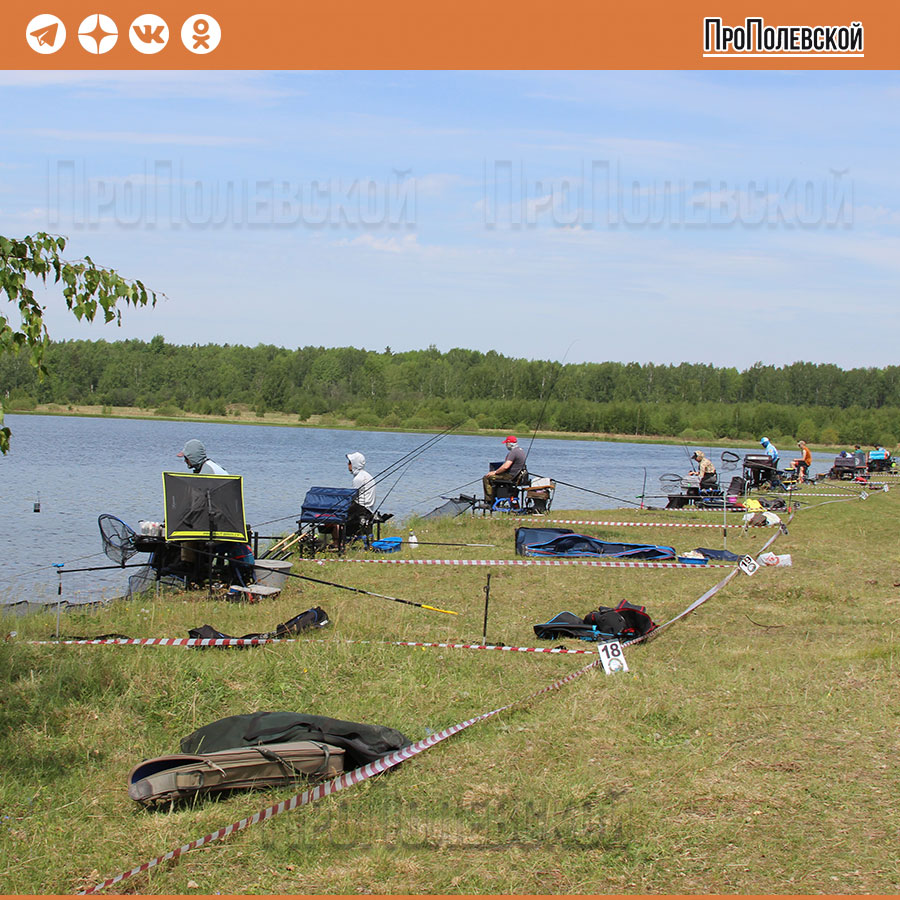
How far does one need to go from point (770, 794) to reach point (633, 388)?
340 ft

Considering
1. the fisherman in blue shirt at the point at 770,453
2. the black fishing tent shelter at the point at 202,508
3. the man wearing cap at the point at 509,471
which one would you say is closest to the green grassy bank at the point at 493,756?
the black fishing tent shelter at the point at 202,508

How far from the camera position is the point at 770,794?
3945 millimetres

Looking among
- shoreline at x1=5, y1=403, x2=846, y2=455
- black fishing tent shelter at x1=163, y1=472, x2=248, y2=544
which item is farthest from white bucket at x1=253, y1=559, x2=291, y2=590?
shoreline at x1=5, y1=403, x2=846, y2=455

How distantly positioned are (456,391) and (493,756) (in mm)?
97177

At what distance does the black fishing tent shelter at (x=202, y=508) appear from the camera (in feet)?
29.6

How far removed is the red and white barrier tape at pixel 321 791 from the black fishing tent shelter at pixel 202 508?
4.48 metres

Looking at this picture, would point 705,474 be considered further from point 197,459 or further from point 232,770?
point 232,770

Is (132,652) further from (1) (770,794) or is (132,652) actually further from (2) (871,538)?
(2) (871,538)

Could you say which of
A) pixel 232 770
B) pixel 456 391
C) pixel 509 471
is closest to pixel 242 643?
pixel 232 770

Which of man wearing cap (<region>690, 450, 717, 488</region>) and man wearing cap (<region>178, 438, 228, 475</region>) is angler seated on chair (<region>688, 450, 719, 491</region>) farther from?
man wearing cap (<region>178, 438, 228, 475</region>)

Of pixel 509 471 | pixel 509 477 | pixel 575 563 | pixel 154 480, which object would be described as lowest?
pixel 154 480

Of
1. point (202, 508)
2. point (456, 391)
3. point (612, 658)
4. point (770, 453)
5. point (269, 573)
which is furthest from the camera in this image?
point (456, 391)

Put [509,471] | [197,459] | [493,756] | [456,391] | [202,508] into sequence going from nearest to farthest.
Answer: [493,756], [202,508], [197,459], [509,471], [456,391]

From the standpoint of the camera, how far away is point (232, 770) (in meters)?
4.25
